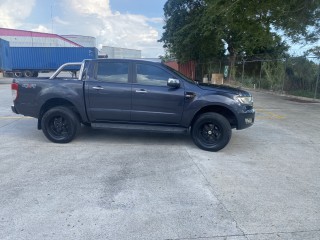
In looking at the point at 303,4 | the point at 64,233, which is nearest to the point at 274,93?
the point at 303,4

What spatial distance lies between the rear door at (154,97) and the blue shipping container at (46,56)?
28264 millimetres

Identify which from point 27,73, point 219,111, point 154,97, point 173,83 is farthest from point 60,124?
point 27,73

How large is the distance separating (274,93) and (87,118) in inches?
580

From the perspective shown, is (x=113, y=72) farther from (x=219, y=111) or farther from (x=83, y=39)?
(x=83, y=39)

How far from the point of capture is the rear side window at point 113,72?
6.36 metres

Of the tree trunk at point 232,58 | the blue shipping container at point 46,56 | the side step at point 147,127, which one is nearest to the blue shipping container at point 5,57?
the blue shipping container at point 46,56

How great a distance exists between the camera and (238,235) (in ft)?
10.6

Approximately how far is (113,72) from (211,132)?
2.40 metres

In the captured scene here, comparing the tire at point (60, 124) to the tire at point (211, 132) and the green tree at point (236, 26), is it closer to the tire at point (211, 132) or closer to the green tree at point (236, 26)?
the tire at point (211, 132)

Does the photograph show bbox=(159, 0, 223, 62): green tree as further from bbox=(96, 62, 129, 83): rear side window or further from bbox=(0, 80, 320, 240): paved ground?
bbox=(0, 80, 320, 240): paved ground

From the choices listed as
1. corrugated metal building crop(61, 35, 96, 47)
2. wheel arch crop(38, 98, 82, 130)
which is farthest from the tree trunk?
corrugated metal building crop(61, 35, 96, 47)

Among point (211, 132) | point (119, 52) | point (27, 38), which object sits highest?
point (119, 52)

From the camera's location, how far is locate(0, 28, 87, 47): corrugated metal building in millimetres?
51803

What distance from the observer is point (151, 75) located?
631 centimetres
